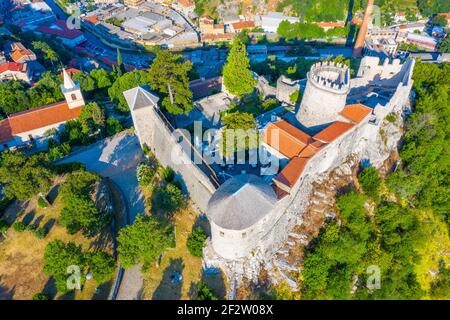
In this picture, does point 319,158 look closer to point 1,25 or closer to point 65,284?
point 65,284

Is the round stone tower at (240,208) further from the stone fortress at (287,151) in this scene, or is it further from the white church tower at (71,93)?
the white church tower at (71,93)

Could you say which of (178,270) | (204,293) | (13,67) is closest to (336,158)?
(204,293)

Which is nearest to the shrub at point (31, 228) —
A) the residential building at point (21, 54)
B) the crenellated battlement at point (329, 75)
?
the crenellated battlement at point (329, 75)

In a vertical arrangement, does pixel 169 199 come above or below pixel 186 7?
below

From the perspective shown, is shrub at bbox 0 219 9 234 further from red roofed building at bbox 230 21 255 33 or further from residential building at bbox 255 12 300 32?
residential building at bbox 255 12 300 32

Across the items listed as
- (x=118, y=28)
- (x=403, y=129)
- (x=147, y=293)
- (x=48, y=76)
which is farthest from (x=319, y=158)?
(x=118, y=28)

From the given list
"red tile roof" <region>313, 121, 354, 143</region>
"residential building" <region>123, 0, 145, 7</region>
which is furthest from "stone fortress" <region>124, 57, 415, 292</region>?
"residential building" <region>123, 0, 145, 7</region>

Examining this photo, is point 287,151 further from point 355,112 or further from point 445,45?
point 445,45
